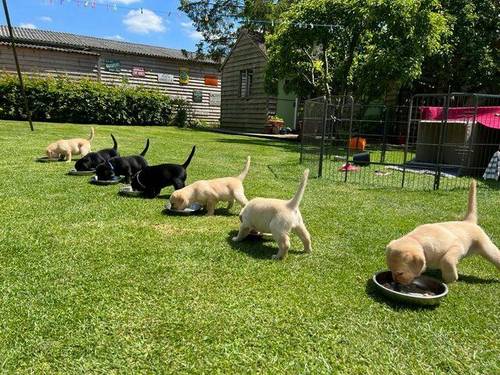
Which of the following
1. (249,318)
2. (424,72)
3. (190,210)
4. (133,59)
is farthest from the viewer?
(133,59)

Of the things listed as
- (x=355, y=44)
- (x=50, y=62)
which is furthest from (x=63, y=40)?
(x=355, y=44)

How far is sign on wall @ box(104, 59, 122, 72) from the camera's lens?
24531 millimetres

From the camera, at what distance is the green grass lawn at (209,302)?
2.49 m

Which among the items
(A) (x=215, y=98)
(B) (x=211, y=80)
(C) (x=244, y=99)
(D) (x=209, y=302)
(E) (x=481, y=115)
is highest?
(B) (x=211, y=80)

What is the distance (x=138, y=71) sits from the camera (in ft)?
84.8

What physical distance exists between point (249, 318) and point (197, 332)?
388 mm

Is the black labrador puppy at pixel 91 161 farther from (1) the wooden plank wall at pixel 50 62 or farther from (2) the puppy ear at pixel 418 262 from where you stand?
(1) the wooden plank wall at pixel 50 62

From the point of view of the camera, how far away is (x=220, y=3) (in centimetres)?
3272

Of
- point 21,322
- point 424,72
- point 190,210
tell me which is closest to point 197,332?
point 21,322

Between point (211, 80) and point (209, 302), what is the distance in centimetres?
2752

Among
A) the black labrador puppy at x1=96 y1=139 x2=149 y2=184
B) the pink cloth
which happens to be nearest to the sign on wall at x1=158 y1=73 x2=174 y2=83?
the pink cloth

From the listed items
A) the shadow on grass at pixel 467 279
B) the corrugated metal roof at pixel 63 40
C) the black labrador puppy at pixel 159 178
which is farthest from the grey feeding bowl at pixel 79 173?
the corrugated metal roof at pixel 63 40

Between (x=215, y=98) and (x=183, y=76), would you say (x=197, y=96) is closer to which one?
(x=215, y=98)

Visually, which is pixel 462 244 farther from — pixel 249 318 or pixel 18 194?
pixel 18 194
